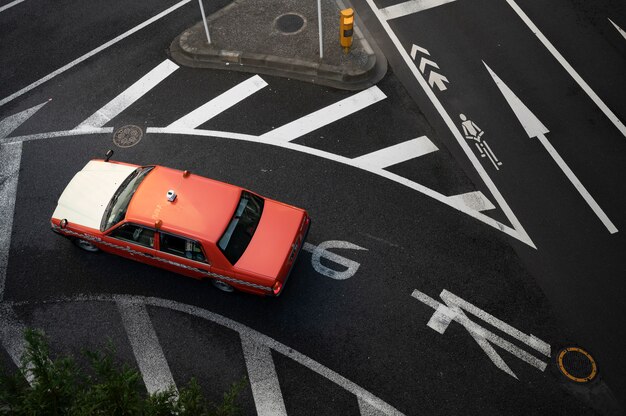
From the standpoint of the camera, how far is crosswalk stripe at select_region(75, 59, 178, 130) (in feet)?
45.3

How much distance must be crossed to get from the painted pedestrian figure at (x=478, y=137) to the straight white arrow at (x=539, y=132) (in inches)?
41.1

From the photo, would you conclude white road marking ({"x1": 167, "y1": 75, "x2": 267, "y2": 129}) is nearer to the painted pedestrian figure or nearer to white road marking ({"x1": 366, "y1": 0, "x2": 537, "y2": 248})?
white road marking ({"x1": 366, "y1": 0, "x2": 537, "y2": 248})

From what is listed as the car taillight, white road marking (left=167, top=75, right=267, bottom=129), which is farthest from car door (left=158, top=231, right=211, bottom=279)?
white road marking (left=167, top=75, right=267, bottom=129)

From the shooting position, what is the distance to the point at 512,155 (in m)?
12.7

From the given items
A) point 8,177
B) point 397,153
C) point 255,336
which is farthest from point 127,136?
point 397,153

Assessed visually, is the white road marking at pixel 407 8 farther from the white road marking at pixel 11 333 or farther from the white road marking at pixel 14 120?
the white road marking at pixel 11 333

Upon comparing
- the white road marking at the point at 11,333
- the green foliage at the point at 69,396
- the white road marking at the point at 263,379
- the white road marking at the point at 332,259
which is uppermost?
the green foliage at the point at 69,396

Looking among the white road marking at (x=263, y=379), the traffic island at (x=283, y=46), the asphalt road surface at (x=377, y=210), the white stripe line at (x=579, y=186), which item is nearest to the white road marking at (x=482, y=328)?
the asphalt road surface at (x=377, y=210)

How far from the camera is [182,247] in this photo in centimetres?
1023

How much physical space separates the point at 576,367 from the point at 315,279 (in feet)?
16.3

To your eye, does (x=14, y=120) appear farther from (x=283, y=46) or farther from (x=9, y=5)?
(x=283, y=46)

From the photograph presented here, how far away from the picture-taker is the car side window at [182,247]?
33.3ft

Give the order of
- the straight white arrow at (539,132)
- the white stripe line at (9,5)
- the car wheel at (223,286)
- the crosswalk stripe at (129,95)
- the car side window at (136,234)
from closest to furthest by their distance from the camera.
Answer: the car side window at (136,234)
the car wheel at (223,286)
the straight white arrow at (539,132)
the crosswalk stripe at (129,95)
the white stripe line at (9,5)

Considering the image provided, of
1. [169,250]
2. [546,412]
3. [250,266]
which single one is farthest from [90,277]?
[546,412]
